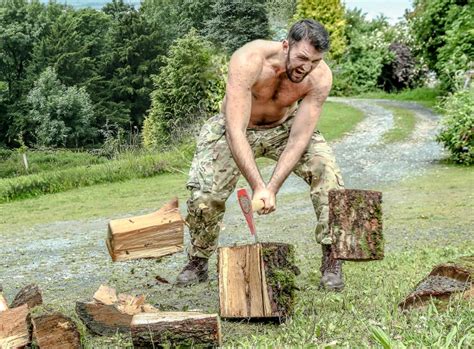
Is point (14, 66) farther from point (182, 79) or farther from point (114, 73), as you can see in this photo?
point (182, 79)

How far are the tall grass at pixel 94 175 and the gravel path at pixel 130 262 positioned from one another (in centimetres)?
253

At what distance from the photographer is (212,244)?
529cm

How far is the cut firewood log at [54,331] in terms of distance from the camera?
148 inches

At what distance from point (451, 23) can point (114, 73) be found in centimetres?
2956

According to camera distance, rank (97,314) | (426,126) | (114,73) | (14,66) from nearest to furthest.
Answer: (97,314) < (426,126) < (114,73) < (14,66)

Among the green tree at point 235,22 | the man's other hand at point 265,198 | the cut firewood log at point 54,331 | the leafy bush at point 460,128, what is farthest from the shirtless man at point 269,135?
the green tree at point 235,22

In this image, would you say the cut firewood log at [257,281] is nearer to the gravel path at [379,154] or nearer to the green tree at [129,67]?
the gravel path at [379,154]

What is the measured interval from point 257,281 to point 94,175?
1167cm

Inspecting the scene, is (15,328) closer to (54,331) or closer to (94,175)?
(54,331)

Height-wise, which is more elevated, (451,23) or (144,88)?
(451,23)

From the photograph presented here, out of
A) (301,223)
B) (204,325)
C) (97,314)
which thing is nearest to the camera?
(204,325)

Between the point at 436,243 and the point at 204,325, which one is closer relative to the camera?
the point at 204,325

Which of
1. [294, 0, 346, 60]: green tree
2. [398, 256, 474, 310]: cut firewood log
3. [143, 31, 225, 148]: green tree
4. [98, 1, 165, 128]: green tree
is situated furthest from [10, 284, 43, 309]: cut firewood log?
[98, 1, 165, 128]: green tree

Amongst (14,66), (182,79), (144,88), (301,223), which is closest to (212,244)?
(301,223)
